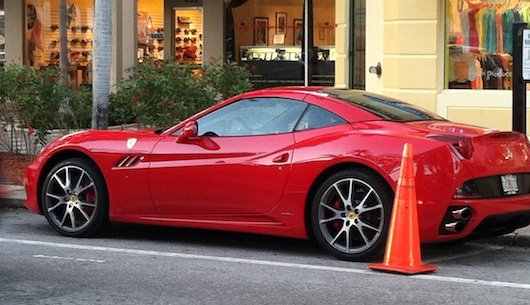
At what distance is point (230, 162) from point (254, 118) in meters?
0.50

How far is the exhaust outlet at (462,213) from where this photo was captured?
735 cm

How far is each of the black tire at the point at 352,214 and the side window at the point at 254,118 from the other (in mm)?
777

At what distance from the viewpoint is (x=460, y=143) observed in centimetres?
740

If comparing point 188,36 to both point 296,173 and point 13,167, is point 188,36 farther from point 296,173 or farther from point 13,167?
point 296,173

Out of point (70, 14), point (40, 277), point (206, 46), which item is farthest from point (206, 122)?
point (70, 14)

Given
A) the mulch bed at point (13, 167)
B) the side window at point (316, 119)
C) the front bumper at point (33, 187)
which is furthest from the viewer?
the mulch bed at point (13, 167)

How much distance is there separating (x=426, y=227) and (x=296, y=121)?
1499 mm

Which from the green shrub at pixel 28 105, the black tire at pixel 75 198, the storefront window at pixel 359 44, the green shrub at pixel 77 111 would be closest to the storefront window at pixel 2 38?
the green shrub at pixel 77 111

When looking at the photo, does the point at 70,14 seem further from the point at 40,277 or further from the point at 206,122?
the point at 40,277

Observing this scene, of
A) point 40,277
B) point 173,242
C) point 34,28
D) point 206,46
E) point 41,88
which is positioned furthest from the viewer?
point 34,28

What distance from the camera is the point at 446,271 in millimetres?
7312

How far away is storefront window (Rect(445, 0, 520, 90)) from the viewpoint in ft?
42.7

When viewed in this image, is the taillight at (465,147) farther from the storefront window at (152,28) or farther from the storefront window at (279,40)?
the storefront window at (152,28)

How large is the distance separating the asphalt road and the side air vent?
28.4 inches
